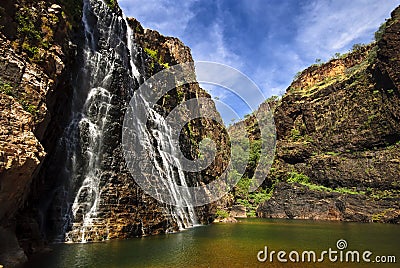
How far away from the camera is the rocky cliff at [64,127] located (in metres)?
11.0

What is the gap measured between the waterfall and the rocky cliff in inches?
2.7

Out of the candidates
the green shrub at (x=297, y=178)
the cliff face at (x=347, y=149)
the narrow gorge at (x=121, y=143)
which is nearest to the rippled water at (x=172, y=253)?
the narrow gorge at (x=121, y=143)

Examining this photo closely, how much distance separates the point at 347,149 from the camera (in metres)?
54.0

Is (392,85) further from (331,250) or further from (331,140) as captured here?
(331,250)

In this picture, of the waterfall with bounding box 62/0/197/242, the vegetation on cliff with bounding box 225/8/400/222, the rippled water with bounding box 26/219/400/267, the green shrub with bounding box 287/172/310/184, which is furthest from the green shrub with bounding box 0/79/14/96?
the green shrub with bounding box 287/172/310/184

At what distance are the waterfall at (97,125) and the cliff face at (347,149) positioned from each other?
96.7ft

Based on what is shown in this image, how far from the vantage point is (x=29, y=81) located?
12.5 meters

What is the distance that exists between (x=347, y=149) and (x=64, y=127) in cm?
5075

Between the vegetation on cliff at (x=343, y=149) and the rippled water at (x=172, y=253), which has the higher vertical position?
the vegetation on cliff at (x=343, y=149)

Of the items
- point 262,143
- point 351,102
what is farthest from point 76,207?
point 262,143

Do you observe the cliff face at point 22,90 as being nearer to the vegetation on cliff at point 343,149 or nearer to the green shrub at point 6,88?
the green shrub at point 6,88

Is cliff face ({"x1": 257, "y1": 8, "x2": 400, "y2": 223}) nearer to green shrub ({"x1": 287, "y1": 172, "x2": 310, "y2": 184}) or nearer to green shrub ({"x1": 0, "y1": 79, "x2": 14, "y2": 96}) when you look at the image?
green shrub ({"x1": 287, "y1": 172, "x2": 310, "y2": 184})

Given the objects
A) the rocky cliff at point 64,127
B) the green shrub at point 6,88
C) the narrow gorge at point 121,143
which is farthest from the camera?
the narrow gorge at point 121,143

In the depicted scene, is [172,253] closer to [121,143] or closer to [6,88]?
[121,143]
